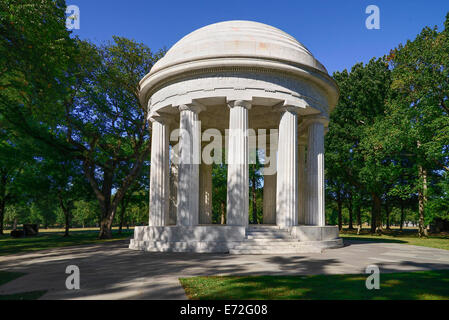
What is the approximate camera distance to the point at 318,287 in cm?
922

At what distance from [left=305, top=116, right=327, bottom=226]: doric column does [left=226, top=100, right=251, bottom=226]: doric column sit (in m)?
6.35

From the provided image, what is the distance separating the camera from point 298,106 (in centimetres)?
2155

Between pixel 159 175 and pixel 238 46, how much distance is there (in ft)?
35.9

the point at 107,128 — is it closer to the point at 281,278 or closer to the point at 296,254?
the point at 296,254

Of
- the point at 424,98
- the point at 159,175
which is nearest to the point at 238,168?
the point at 159,175

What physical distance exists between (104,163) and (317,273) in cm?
3130

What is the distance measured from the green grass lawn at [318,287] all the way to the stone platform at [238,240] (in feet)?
24.0

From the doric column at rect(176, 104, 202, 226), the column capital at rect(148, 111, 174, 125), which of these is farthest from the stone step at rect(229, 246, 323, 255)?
the column capital at rect(148, 111, 174, 125)

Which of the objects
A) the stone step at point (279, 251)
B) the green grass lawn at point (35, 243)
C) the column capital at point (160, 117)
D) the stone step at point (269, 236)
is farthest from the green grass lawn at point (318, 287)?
the green grass lawn at point (35, 243)

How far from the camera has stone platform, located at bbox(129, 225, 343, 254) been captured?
18266 mm

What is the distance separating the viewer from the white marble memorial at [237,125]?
19438mm

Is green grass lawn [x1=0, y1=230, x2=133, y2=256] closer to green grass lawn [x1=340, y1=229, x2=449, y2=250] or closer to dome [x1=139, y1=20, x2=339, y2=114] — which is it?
dome [x1=139, y1=20, x2=339, y2=114]
